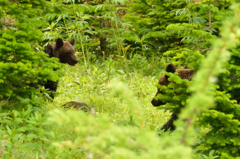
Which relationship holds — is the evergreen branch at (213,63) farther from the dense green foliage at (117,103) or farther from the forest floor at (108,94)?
the forest floor at (108,94)

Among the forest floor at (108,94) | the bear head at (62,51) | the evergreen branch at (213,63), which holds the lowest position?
the forest floor at (108,94)

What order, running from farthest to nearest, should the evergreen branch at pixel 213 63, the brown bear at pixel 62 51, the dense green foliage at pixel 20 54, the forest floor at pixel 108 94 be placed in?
the brown bear at pixel 62 51 < the forest floor at pixel 108 94 < the dense green foliage at pixel 20 54 < the evergreen branch at pixel 213 63

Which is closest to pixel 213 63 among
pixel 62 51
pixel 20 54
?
pixel 20 54

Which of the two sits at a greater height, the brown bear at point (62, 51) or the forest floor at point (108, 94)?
the brown bear at point (62, 51)

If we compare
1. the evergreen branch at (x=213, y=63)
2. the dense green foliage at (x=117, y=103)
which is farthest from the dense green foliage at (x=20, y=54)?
the evergreen branch at (x=213, y=63)

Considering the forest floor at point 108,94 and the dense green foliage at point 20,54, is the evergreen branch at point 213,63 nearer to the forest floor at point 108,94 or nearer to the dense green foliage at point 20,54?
the dense green foliage at point 20,54

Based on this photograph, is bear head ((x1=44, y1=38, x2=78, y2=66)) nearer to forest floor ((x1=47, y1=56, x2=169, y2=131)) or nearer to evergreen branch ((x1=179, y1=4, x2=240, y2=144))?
forest floor ((x1=47, y1=56, x2=169, y2=131))

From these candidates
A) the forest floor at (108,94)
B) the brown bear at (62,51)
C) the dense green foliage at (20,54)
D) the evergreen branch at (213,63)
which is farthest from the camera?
the brown bear at (62,51)

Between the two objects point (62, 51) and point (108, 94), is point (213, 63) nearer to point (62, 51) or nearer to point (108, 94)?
point (62, 51)

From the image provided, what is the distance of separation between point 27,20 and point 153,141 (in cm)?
360

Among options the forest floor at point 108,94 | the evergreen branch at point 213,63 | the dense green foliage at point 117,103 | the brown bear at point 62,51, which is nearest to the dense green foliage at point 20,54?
the dense green foliage at point 117,103

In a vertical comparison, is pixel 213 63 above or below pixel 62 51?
above

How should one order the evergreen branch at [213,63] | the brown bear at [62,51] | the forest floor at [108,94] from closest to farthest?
the evergreen branch at [213,63], the forest floor at [108,94], the brown bear at [62,51]

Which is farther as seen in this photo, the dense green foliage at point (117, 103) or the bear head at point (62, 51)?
the bear head at point (62, 51)
